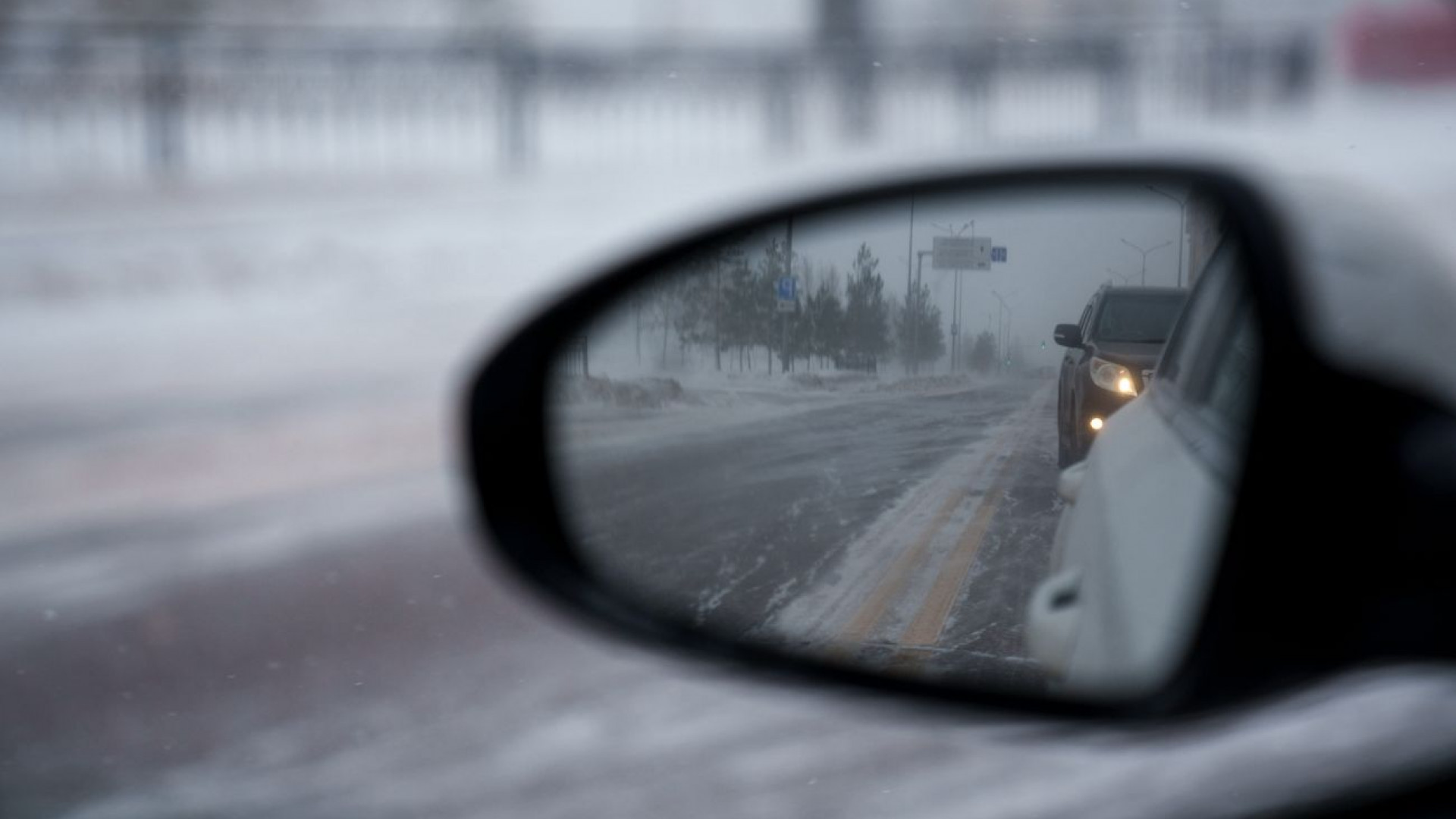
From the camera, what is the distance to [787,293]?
217 centimetres

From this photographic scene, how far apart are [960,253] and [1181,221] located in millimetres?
290

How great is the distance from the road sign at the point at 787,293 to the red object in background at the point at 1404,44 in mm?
5241

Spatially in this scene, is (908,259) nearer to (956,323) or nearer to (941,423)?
(956,323)

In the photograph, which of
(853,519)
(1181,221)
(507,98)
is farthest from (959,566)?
(507,98)

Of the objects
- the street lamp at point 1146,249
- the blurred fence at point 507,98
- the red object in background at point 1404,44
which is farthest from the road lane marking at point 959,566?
the blurred fence at point 507,98

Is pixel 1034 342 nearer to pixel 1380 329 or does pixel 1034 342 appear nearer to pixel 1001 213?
pixel 1001 213

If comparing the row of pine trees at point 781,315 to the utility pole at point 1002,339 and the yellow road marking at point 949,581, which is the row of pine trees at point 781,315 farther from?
the yellow road marking at point 949,581

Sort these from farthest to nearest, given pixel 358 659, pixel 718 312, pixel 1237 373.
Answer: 1. pixel 358 659
2. pixel 718 312
3. pixel 1237 373

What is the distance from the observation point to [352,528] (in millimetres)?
6047

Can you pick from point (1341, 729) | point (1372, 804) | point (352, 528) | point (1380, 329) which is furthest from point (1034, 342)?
point (352, 528)

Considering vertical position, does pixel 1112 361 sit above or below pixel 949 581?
above

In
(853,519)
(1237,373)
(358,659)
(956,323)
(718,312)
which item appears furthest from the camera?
(358,659)

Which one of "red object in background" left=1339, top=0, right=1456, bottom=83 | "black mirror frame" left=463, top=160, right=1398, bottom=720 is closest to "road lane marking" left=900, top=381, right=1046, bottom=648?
"black mirror frame" left=463, top=160, right=1398, bottom=720

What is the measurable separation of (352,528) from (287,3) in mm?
11897
